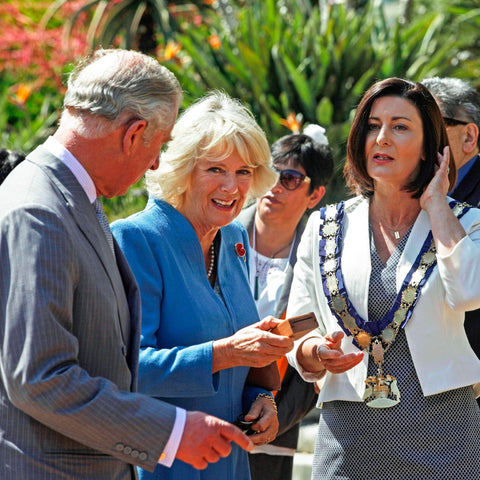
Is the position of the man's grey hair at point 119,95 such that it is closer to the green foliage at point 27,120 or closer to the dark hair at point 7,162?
the dark hair at point 7,162

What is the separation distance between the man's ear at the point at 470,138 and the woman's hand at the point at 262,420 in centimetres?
189

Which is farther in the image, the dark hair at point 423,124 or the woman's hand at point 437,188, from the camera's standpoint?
the dark hair at point 423,124

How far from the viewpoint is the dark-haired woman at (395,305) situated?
286 cm

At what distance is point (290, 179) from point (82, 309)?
8.43ft

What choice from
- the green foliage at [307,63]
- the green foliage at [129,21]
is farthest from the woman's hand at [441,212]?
the green foliage at [129,21]

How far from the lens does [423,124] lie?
3168 mm

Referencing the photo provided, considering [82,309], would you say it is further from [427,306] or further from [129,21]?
[129,21]

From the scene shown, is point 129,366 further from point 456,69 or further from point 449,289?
point 456,69

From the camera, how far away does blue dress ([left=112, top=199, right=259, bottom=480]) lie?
2.75 metres

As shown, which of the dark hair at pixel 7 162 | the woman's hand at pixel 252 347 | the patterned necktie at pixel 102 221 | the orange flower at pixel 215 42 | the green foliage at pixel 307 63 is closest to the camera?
the patterned necktie at pixel 102 221

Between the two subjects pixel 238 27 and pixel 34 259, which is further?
pixel 238 27

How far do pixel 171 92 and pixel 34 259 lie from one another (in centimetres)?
67

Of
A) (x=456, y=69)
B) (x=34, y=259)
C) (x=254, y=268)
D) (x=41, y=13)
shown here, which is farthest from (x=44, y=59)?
(x=34, y=259)

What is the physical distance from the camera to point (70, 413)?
1911 mm
